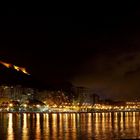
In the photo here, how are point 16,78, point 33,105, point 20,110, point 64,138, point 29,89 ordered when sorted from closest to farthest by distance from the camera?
point 64,138 < point 20,110 < point 33,105 < point 29,89 < point 16,78

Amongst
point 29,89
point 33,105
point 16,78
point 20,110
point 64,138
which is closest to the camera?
point 64,138

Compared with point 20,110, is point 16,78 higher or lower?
higher

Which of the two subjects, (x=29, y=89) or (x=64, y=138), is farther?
(x=29, y=89)

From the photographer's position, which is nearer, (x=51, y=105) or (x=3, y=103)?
(x=3, y=103)

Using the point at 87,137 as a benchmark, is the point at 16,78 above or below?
above

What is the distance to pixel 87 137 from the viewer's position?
39.8 m

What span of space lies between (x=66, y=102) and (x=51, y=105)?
1699 centimetres

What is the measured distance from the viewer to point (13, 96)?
158125 mm

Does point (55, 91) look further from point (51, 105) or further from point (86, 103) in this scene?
point (51, 105)

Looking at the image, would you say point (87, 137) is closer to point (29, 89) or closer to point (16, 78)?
point (29, 89)

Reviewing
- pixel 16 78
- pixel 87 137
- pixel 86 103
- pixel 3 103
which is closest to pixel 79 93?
pixel 86 103

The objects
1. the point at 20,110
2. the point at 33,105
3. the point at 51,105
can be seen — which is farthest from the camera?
the point at 51,105

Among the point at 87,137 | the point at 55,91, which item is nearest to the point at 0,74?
the point at 55,91

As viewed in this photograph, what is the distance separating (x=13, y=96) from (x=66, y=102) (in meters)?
28.3
